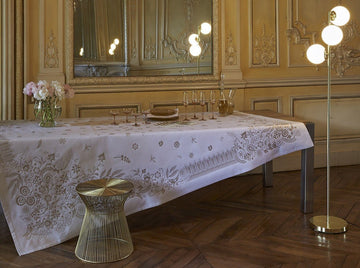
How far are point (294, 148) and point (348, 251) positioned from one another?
0.91m

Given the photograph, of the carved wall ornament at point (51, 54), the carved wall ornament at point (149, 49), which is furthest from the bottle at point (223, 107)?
the carved wall ornament at point (51, 54)

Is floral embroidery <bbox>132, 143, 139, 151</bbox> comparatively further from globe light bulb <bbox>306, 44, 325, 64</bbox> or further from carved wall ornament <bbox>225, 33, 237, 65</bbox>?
carved wall ornament <bbox>225, 33, 237, 65</bbox>

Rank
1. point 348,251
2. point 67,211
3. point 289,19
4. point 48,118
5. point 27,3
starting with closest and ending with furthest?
point 348,251 → point 67,211 → point 48,118 → point 27,3 → point 289,19

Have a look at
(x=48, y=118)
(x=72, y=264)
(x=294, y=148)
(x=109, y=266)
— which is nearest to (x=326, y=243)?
(x=294, y=148)

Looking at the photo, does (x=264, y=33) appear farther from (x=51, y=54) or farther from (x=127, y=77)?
(x=51, y=54)

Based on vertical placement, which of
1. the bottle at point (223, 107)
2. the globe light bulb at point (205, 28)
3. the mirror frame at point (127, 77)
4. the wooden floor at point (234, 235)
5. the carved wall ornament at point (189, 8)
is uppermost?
the carved wall ornament at point (189, 8)

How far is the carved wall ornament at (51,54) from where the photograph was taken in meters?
4.25

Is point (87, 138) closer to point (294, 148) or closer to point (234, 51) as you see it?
point (294, 148)

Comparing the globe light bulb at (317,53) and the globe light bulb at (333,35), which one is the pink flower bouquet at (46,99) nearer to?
the globe light bulb at (317,53)

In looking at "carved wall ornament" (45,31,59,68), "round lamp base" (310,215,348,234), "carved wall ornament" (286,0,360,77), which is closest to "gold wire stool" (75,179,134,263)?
"round lamp base" (310,215,348,234)

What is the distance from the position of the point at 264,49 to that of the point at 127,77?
147 cm

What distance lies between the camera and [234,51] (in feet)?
15.6

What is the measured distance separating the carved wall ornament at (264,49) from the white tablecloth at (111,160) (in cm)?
145

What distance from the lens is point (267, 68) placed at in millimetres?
4930
